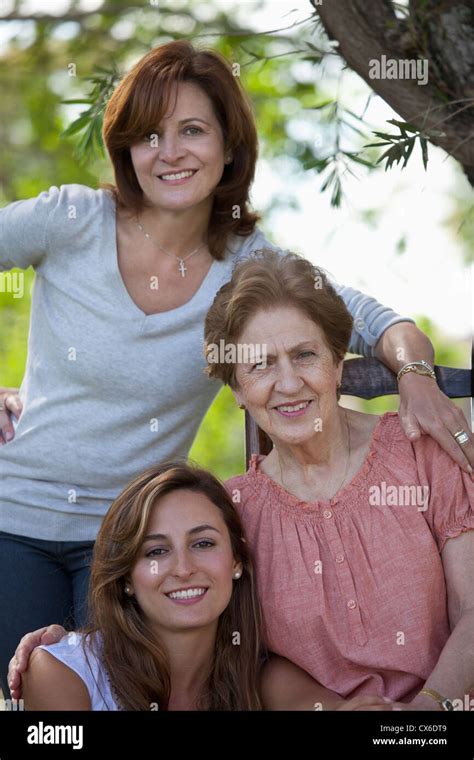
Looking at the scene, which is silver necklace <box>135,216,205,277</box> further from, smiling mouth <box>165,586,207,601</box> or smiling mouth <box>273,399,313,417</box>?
smiling mouth <box>165,586,207,601</box>

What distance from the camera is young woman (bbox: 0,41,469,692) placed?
7.91ft

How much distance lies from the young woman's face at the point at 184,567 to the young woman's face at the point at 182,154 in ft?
2.28

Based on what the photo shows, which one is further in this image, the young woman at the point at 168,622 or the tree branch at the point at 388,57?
the tree branch at the point at 388,57

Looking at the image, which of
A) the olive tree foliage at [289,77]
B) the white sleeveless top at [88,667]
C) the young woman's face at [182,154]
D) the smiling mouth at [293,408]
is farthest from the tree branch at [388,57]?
the white sleeveless top at [88,667]

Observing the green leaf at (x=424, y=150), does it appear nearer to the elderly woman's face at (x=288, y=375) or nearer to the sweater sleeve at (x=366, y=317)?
the sweater sleeve at (x=366, y=317)

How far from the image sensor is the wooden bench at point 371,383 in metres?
2.46

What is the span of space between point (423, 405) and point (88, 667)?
821 millimetres

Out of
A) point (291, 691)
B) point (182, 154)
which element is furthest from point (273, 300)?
point (291, 691)

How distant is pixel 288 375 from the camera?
2131 mm

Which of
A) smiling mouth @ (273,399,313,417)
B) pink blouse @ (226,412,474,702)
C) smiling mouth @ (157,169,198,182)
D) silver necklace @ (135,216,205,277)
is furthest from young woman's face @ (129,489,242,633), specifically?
smiling mouth @ (157,169,198,182)

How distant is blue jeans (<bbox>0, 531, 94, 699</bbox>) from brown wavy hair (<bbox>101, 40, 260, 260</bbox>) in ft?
2.49

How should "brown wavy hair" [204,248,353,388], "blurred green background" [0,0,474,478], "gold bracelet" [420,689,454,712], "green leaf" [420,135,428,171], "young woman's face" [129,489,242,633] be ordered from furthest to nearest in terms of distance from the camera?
"blurred green background" [0,0,474,478]
"green leaf" [420,135,428,171]
"brown wavy hair" [204,248,353,388]
"young woman's face" [129,489,242,633]
"gold bracelet" [420,689,454,712]

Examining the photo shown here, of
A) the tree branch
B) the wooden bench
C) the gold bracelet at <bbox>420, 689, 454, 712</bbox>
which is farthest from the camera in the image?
the tree branch

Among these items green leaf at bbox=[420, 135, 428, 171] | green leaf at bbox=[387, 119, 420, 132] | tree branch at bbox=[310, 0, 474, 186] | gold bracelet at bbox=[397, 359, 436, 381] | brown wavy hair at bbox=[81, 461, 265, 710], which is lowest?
brown wavy hair at bbox=[81, 461, 265, 710]
